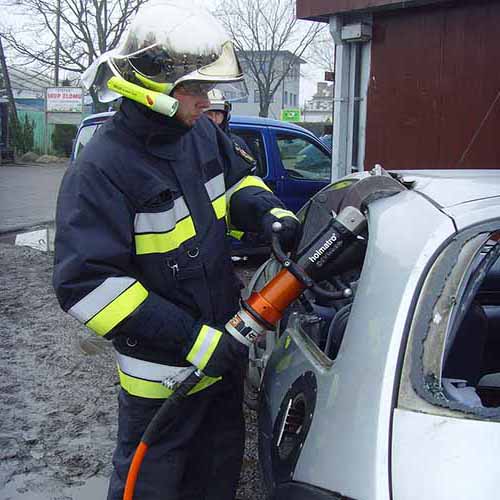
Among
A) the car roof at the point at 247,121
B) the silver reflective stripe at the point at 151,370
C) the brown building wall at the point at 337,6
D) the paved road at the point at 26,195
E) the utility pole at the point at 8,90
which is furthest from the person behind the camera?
the utility pole at the point at 8,90

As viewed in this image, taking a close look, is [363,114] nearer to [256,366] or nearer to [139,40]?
[256,366]

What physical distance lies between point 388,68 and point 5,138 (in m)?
21.1

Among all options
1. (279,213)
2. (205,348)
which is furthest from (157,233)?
(279,213)

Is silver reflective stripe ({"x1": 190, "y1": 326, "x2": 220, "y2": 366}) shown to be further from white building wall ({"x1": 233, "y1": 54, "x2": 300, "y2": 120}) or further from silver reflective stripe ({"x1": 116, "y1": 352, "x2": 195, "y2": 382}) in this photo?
white building wall ({"x1": 233, "y1": 54, "x2": 300, "y2": 120})

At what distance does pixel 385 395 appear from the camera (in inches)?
57.1

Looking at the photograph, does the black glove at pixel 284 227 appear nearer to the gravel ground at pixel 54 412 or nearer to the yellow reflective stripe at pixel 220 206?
the yellow reflective stripe at pixel 220 206

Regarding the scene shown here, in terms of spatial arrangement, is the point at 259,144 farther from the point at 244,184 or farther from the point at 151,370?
the point at 151,370

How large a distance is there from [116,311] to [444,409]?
0.93 metres

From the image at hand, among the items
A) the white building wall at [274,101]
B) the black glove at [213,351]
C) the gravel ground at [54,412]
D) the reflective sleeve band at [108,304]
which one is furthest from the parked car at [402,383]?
the white building wall at [274,101]

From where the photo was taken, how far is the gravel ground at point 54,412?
3.13 metres

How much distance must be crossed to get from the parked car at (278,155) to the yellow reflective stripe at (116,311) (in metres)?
5.20

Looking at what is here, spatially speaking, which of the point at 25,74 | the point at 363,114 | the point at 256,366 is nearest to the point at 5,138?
the point at 25,74

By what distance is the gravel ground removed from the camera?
10.3 ft

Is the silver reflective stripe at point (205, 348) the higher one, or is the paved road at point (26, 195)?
the silver reflective stripe at point (205, 348)
